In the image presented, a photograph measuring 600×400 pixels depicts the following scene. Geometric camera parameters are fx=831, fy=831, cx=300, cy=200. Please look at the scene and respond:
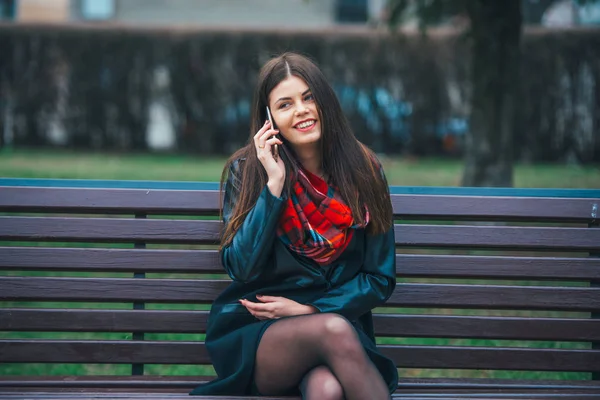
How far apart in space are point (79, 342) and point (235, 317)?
2.22ft

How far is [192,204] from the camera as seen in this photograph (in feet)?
10.5

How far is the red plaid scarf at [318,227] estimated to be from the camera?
283cm

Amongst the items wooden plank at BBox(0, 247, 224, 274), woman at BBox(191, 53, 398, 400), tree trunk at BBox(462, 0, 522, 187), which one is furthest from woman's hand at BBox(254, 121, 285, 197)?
tree trunk at BBox(462, 0, 522, 187)

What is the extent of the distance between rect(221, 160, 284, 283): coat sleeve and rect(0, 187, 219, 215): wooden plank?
1.41ft

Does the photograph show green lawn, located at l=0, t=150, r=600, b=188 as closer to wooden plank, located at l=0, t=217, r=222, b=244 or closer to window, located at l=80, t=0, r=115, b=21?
wooden plank, located at l=0, t=217, r=222, b=244

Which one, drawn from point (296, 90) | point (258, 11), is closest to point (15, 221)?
point (296, 90)

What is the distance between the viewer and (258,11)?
2180 cm

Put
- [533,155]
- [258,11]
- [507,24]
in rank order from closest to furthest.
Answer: [507,24] < [533,155] < [258,11]

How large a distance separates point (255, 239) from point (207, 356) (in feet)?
2.27

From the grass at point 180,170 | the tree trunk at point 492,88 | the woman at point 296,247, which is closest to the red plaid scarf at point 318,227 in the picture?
the woman at point 296,247

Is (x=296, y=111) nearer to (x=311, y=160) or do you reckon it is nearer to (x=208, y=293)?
(x=311, y=160)

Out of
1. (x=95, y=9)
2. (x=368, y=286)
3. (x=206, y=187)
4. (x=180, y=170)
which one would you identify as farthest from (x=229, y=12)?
(x=368, y=286)

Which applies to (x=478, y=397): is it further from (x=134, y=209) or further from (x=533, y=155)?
(x=533, y=155)

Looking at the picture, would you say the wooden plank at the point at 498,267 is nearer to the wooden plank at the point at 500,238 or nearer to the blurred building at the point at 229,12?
the wooden plank at the point at 500,238
